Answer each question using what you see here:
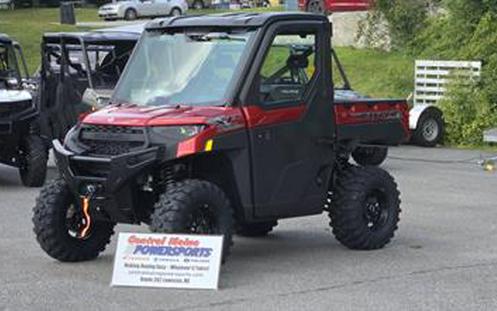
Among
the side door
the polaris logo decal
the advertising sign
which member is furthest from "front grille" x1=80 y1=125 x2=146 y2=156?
the polaris logo decal

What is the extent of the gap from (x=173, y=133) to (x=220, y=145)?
1.25 feet

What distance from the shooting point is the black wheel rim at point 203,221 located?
821 centimetres

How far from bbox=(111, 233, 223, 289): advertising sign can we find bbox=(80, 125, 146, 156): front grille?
0.74 meters

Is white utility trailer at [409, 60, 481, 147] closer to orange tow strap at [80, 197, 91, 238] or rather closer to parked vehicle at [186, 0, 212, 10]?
orange tow strap at [80, 197, 91, 238]

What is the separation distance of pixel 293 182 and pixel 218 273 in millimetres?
1356

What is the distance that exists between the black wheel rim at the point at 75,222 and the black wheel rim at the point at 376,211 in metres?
2.45

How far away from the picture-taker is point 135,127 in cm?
838

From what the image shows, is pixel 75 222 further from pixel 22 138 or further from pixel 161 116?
pixel 22 138

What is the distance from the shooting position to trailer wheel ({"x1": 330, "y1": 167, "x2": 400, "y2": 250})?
934cm

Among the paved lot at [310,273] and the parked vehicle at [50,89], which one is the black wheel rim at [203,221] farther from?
the parked vehicle at [50,89]

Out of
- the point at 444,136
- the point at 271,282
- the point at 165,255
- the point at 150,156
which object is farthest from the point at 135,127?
the point at 444,136

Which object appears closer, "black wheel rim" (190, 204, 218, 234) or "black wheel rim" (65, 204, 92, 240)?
"black wheel rim" (190, 204, 218, 234)

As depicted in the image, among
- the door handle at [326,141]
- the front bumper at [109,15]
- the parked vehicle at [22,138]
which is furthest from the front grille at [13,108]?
the front bumper at [109,15]

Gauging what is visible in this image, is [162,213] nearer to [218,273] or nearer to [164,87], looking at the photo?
[218,273]
